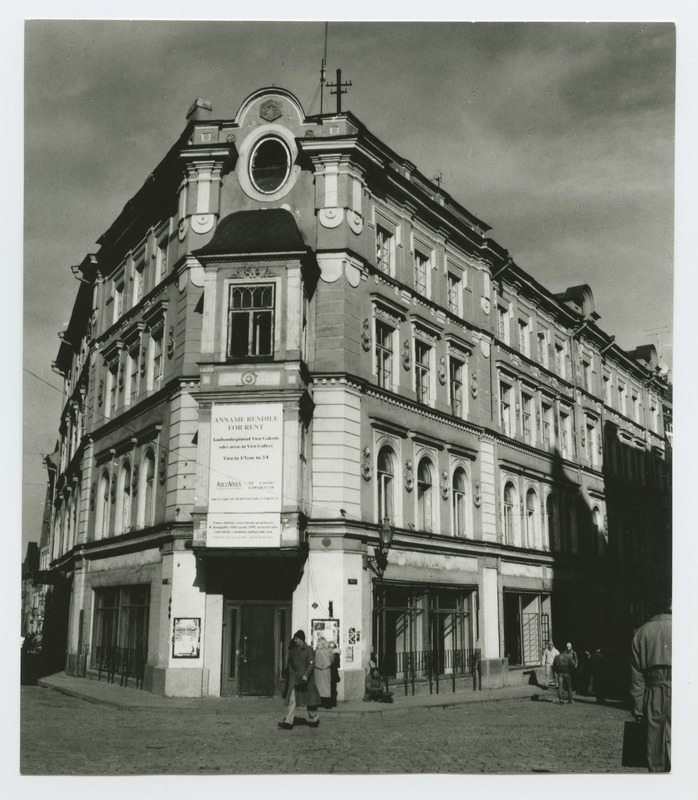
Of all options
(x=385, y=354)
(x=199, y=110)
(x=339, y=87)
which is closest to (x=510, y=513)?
(x=385, y=354)

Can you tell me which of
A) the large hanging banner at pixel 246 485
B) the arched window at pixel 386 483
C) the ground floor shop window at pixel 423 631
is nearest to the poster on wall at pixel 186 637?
the large hanging banner at pixel 246 485

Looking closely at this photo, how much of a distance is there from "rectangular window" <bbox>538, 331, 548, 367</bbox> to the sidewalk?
13889mm

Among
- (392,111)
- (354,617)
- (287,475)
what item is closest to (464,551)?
(354,617)

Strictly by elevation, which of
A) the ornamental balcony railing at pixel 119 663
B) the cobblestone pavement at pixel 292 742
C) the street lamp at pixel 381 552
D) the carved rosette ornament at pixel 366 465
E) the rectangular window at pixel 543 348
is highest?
the rectangular window at pixel 543 348

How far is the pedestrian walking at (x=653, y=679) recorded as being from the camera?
10.2 metres

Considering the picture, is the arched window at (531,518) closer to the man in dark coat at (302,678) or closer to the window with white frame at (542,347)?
the window with white frame at (542,347)

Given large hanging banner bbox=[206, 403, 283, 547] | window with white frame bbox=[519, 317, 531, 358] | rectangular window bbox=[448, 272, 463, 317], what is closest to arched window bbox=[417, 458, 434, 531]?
rectangular window bbox=[448, 272, 463, 317]

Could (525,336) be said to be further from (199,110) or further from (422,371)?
(199,110)

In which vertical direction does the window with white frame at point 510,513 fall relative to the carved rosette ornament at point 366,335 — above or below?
below

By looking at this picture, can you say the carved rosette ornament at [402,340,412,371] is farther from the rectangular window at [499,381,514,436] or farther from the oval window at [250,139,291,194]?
the rectangular window at [499,381,514,436]

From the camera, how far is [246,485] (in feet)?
67.8

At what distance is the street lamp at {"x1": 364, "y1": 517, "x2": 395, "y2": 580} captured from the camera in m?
22.9

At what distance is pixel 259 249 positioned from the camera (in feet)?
71.8

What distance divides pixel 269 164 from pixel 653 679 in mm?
17157
